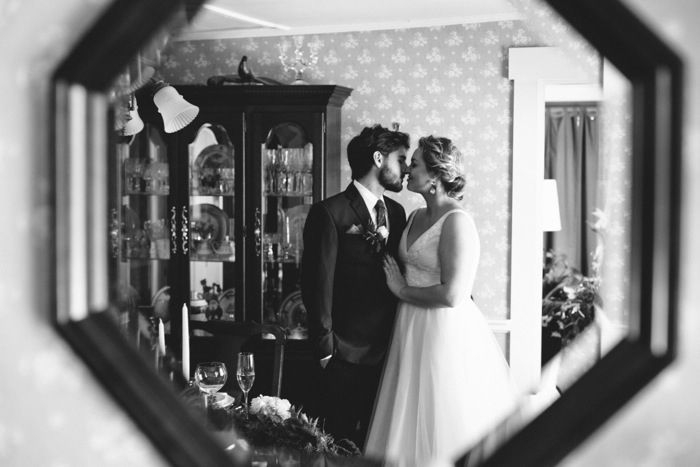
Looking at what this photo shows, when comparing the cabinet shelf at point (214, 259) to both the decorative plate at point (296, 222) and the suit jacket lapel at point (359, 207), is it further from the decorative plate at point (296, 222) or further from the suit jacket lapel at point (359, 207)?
the suit jacket lapel at point (359, 207)

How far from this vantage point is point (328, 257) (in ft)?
6.51

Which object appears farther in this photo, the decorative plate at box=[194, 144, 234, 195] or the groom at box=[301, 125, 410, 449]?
the decorative plate at box=[194, 144, 234, 195]

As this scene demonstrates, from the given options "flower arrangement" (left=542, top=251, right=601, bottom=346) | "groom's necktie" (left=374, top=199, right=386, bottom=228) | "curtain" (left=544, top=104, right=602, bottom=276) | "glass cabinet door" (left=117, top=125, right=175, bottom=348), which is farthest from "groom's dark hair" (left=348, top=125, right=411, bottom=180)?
"curtain" (left=544, top=104, right=602, bottom=276)

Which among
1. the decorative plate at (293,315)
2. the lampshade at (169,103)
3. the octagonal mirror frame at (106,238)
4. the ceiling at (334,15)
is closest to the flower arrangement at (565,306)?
the decorative plate at (293,315)

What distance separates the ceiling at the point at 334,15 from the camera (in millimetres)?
2408

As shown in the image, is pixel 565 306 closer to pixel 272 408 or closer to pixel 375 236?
pixel 375 236

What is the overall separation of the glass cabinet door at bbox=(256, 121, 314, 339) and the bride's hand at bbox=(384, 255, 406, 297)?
69cm

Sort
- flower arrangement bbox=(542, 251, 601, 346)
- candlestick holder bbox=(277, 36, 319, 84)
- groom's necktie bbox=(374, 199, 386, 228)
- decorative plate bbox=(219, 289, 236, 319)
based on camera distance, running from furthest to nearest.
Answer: decorative plate bbox=(219, 289, 236, 319) → candlestick holder bbox=(277, 36, 319, 84) → flower arrangement bbox=(542, 251, 601, 346) → groom's necktie bbox=(374, 199, 386, 228)

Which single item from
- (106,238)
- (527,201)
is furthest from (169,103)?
(527,201)

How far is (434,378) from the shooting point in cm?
184

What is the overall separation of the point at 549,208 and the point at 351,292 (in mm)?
1133

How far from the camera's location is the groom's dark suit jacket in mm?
1988

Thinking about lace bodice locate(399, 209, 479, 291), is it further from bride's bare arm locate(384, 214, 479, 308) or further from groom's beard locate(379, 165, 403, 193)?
groom's beard locate(379, 165, 403, 193)

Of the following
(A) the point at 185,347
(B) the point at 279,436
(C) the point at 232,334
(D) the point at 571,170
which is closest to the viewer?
(B) the point at 279,436
